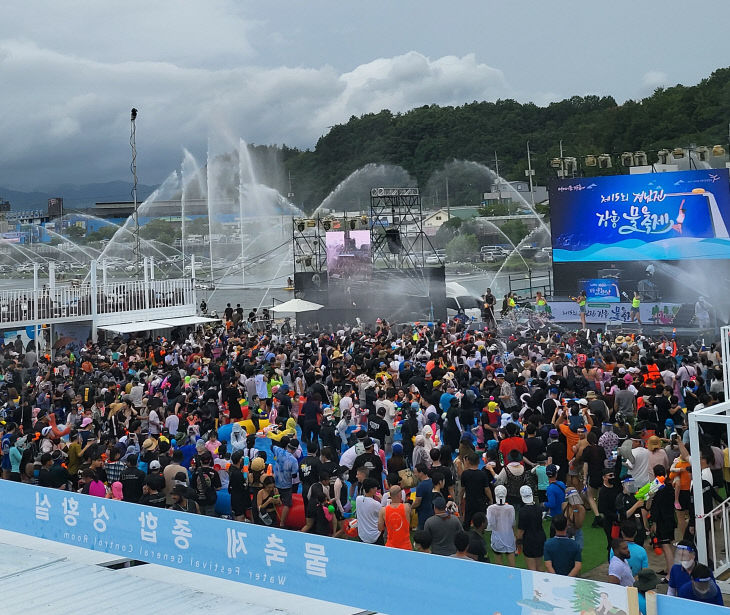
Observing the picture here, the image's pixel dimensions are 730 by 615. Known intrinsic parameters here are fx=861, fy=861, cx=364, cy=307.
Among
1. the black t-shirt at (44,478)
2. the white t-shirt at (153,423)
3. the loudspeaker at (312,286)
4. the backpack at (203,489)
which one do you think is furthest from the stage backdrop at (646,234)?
the black t-shirt at (44,478)

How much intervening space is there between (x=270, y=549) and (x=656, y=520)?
418cm

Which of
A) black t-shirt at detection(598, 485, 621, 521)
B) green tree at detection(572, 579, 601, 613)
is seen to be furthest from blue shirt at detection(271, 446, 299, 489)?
green tree at detection(572, 579, 601, 613)

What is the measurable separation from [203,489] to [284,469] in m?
1.07

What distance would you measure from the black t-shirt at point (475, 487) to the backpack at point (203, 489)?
311 cm

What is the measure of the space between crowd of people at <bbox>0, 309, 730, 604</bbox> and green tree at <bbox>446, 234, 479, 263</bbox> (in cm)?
5121

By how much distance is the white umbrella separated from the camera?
30.7 m

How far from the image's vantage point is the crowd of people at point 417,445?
9336 millimetres

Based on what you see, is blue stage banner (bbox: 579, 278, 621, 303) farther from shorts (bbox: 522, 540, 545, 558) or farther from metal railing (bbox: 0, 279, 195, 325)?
shorts (bbox: 522, 540, 545, 558)

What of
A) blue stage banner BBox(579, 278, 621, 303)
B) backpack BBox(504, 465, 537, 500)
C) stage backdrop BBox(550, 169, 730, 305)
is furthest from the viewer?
blue stage banner BBox(579, 278, 621, 303)

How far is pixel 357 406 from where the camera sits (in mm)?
15164

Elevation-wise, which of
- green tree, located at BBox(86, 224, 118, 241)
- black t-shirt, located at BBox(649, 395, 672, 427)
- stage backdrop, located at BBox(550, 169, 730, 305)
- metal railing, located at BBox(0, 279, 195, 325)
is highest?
green tree, located at BBox(86, 224, 118, 241)

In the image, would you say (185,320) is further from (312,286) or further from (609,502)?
(609,502)

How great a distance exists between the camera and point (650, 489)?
31.8 ft

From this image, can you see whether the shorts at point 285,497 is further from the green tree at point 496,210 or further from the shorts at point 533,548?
the green tree at point 496,210
